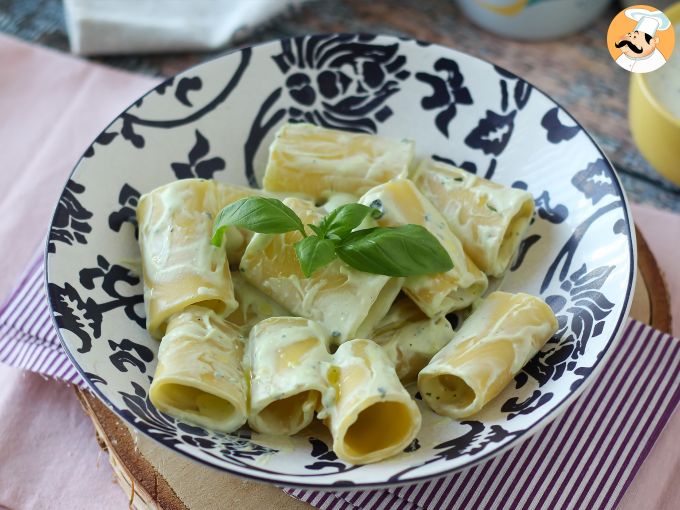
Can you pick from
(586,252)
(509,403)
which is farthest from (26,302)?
(586,252)

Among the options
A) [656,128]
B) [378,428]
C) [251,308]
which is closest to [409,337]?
[378,428]

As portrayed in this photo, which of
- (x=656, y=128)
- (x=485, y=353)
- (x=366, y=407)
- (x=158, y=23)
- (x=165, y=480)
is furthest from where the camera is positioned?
(x=158, y=23)

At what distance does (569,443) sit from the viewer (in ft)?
6.40

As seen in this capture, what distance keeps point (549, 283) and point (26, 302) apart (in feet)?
4.62

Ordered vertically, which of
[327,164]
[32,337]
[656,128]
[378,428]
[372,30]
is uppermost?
[656,128]

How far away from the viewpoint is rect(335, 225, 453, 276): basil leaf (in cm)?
183

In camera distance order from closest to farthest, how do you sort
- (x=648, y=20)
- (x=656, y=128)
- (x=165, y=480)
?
(x=165, y=480), (x=648, y=20), (x=656, y=128)

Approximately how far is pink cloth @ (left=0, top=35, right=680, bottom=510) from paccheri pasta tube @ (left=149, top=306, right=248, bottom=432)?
0.51m

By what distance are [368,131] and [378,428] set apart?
993mm

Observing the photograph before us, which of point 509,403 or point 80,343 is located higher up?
point 509,403

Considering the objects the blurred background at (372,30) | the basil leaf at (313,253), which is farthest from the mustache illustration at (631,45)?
the basil leaf at (313,253)

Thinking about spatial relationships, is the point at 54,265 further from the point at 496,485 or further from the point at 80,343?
the point at 496,485

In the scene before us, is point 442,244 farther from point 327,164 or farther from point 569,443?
point 569,443

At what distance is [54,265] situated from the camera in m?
1.88
